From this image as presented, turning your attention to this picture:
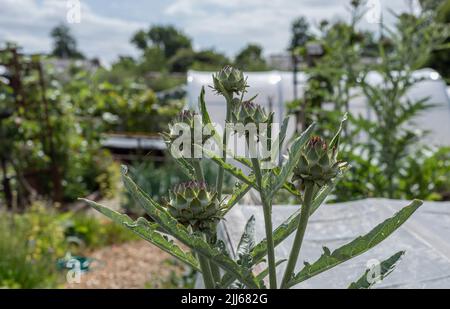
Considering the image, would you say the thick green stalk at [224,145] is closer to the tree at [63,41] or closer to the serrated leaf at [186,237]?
the serrated leaf at [186,237]

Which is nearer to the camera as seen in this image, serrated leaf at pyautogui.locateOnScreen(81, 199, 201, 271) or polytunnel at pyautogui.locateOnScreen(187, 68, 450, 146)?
serrated leaf at pyautogui.locateOnScreen(81, 199, 201, 271)

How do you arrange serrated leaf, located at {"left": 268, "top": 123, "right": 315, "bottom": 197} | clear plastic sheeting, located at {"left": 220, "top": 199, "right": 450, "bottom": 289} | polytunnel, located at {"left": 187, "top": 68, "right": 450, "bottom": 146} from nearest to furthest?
serrated leaf, located at {"left": 268, "top": 123, "right": 315, "bottom": 197} < clear plastic sheeting, located at {"left": 220, "top": 199, "right": 450, "bottom": 289} < polytunnel, located at {"left": 187, "top": 68, "right": 450, "bottom": 146}

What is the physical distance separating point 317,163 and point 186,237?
189mm

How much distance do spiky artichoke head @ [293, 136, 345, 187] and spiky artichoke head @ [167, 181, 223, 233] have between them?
12 cm

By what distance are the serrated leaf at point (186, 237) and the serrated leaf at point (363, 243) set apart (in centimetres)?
8

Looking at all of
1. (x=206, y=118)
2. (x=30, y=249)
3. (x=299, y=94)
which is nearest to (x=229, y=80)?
(x=206, y=118)

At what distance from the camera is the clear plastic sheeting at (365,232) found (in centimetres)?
131

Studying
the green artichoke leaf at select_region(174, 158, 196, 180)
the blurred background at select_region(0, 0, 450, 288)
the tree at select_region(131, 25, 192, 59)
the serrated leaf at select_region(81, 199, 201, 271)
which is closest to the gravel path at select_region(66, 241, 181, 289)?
the blurred background at select_region(0, 0, 450, 288)

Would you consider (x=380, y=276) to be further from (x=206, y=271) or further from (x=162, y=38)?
(x=162, y=38)

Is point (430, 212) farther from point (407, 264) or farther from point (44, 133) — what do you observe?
point (44, 133)

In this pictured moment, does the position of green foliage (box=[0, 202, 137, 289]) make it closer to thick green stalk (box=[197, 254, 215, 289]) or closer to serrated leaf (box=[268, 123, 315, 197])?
thick green stalk (box=[197, 254, 215, 289])

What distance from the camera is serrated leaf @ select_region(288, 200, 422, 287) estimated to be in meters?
0.80

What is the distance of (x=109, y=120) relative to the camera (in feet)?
29.3
